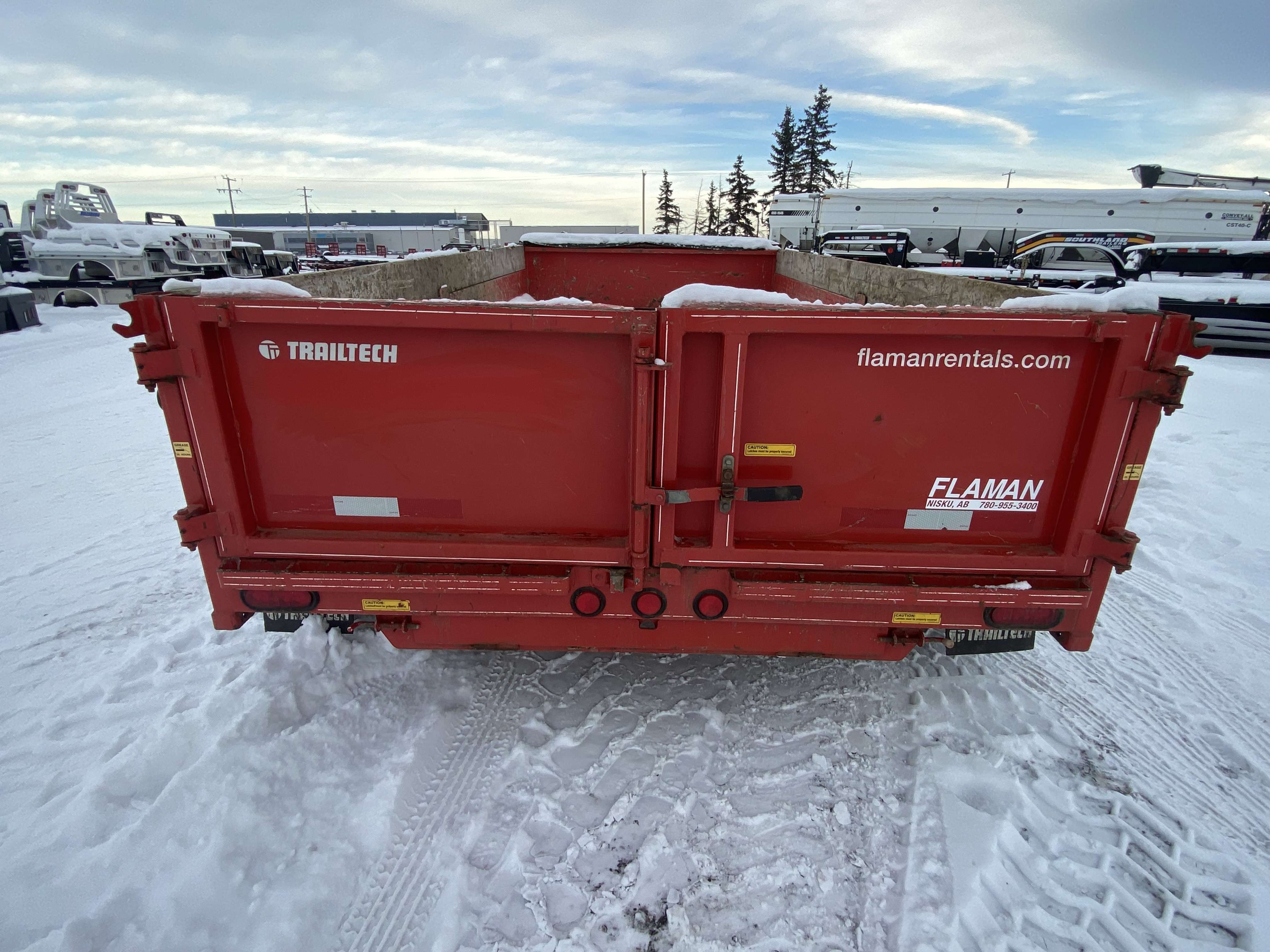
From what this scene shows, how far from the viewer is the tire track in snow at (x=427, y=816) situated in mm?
2260

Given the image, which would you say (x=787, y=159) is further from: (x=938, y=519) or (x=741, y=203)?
(x=938, y=519)

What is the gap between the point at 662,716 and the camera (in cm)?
322

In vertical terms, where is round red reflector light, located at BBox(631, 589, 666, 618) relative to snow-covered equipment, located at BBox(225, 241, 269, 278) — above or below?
below

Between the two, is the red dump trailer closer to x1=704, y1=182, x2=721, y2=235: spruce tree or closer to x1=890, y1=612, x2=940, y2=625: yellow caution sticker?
x1=890, y1=612, x2=940, y2=625: yellow caution sticker

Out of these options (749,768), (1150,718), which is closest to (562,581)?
(749,768)

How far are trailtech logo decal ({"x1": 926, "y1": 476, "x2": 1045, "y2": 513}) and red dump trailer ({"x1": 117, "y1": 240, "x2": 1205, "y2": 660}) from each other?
0.01 m

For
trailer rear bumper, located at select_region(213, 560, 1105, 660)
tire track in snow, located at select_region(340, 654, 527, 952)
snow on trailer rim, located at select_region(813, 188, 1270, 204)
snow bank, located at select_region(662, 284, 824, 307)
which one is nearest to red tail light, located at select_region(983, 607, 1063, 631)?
trailer rear bumper, located at select_region(213, 560, 1105, 660)

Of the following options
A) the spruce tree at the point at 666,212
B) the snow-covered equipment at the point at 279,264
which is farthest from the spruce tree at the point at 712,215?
the snow-covered equipment at the point at 279,264

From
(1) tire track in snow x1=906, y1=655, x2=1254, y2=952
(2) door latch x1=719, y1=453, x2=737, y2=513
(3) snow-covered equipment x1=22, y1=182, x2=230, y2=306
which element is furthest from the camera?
(3) snow-covered equipment x1=22, y1=182, x2=230, y2=306

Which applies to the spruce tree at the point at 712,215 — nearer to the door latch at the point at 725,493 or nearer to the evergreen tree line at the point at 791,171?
the evergreen tree line at the point at 791,171

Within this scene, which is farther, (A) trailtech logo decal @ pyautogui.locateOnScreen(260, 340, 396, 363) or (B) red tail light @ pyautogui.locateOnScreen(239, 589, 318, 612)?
(B) red tail light @ pyautogui.locateOnScreen(239, 589, 318, 612)

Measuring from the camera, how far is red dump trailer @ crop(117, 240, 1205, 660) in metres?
2.39

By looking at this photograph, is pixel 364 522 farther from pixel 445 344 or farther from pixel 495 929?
pixel 495 929

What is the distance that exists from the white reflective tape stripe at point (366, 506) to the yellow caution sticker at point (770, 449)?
62.3 inches
